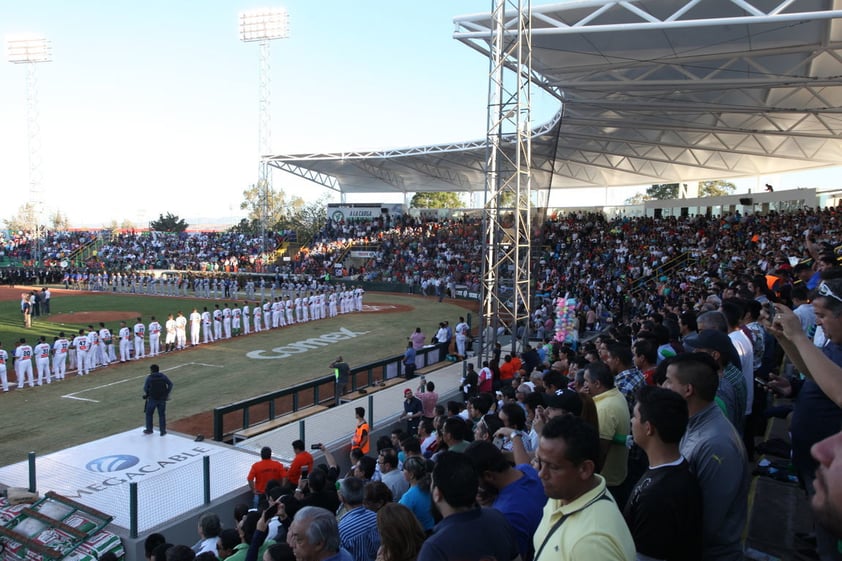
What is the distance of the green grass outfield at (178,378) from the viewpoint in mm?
12812

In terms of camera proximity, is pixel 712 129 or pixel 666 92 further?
pixel 712 129

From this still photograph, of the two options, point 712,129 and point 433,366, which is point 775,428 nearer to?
point 433,366

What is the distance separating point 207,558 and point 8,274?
48638 mm

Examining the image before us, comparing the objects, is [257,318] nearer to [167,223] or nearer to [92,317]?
[92,317]

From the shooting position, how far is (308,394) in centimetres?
1415

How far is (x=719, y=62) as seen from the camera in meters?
20.4

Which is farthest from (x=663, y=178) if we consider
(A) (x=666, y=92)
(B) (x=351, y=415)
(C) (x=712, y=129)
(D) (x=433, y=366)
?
(B) (x=351, y=415)

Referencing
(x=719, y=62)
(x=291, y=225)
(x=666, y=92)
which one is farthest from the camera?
(x=291, y=225)

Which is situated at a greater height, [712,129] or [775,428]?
[712,129]

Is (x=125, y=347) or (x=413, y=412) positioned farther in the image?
(x=125, y=347)

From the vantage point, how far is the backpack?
11641 millimetres

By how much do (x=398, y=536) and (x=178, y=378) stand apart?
15.7 m

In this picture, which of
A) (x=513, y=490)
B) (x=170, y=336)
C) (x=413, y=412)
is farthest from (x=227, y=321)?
(x=513, y=490)

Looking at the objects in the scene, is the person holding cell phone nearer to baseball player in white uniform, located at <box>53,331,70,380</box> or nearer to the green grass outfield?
the green grass outfield
